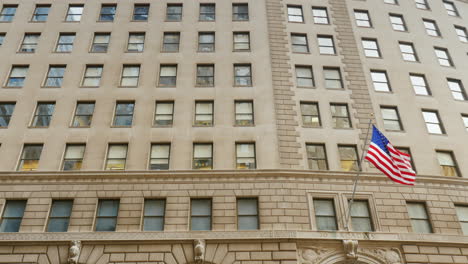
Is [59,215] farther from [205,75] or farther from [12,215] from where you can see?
[205,75]

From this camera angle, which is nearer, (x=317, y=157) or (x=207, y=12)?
(x=317, y=157)

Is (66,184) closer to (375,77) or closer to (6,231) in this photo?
(6,231)

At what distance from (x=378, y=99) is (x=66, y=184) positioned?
20.6 meters

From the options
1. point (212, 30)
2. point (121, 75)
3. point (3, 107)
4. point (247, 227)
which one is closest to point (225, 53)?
point (212, 30)

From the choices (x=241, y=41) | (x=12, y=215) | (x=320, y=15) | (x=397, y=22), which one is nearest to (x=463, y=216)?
(x=397, y=22)

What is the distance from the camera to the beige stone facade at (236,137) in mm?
20109

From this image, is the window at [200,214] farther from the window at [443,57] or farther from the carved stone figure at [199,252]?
the window at [443,57]

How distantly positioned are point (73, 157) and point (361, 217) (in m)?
17.3

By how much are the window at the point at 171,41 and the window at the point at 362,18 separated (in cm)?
1432

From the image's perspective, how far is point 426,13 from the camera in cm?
3269

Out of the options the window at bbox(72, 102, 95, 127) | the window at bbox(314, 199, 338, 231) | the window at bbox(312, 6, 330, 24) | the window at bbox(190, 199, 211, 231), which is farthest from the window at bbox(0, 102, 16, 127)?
the window at bbox(312, 6, 330, 24)

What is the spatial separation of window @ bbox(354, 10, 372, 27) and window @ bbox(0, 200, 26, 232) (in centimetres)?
2685

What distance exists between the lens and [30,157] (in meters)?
23.1

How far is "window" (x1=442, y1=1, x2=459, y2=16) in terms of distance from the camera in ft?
112
